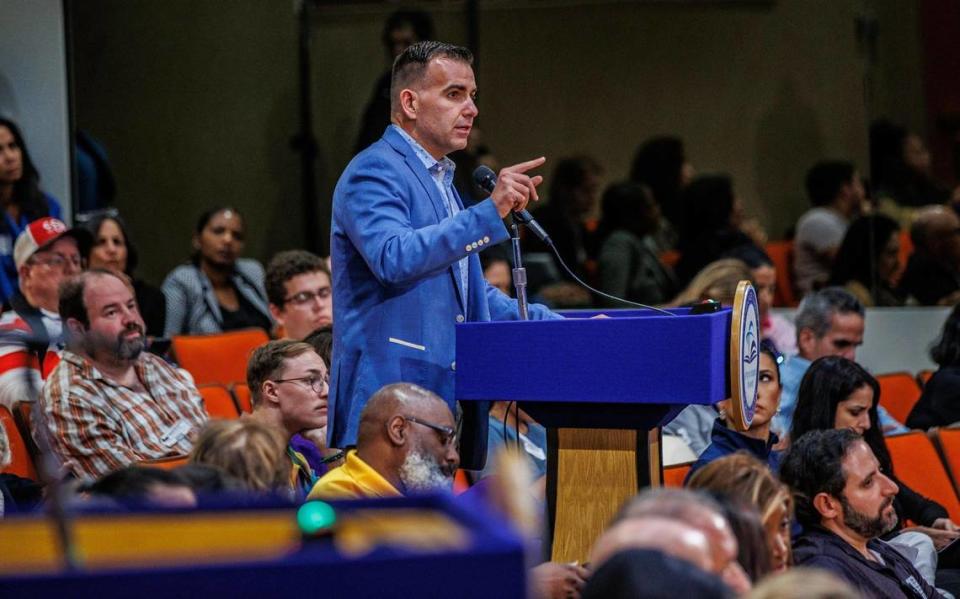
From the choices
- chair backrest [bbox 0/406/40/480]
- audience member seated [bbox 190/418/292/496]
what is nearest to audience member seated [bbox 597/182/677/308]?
chair backrest [bbox 0/406/40/480]

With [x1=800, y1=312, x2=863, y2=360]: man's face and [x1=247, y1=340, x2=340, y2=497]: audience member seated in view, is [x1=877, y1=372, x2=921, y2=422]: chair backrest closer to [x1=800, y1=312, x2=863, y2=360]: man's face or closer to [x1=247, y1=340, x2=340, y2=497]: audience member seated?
[x1=800, y1=312, x2=863, y2=360]: man's face

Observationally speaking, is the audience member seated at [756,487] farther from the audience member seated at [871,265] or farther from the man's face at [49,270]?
the audience member seated at [871,265]

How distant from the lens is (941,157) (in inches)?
267

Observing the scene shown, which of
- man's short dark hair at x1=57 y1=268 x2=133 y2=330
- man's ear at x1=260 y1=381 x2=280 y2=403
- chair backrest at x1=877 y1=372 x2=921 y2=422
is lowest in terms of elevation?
chair backrest at x1=877 y1=372 x2=921 y2=422

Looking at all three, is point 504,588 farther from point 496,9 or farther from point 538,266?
point 496,9

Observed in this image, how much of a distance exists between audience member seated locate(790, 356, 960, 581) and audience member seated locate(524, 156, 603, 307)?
2178mm

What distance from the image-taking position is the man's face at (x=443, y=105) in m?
2.99

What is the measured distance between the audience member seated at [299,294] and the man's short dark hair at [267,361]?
1075 millimetres

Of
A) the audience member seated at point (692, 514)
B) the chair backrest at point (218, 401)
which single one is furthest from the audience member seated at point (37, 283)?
the audience member seated at point (692, 514)

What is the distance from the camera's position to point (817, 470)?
3316 millimetres

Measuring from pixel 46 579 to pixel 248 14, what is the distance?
18.5ft

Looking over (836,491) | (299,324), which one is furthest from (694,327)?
(299,324)

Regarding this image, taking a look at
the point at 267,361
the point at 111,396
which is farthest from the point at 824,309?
the point at 111,396

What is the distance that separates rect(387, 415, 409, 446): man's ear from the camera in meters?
2.74
